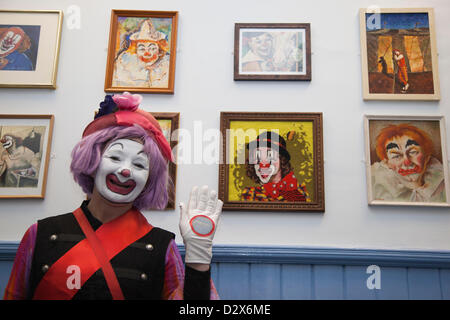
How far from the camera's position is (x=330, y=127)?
4.67 ft

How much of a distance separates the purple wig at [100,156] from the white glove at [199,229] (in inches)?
6.7

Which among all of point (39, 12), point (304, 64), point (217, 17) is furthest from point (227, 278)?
point (39, 12)

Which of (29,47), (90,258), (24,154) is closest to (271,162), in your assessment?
(90,258)

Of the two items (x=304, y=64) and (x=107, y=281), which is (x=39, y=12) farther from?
(x=107, y=281)

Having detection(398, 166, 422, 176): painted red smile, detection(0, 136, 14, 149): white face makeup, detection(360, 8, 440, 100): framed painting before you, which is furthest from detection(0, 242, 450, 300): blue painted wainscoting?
detection(360, 8, 440, 100): framed painting

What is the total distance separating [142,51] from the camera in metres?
1.50

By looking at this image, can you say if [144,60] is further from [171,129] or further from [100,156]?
[100,156]

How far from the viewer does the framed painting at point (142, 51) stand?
57.4 inches

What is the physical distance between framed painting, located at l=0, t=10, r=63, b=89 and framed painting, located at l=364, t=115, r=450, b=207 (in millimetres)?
1285

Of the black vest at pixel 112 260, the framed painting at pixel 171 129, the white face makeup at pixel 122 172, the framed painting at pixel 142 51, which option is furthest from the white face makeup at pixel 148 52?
the black vest at pixel 112 260

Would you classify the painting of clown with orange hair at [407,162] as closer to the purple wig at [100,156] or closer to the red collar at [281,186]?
the red collar at [281,186]

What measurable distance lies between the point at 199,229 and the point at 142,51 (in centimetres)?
90

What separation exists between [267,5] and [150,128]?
0.85 metres

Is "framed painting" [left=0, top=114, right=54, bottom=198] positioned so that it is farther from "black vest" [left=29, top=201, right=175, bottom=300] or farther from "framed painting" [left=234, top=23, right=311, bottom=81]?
"framed painting" [left=234, top=23, right=311, bottom=81]
